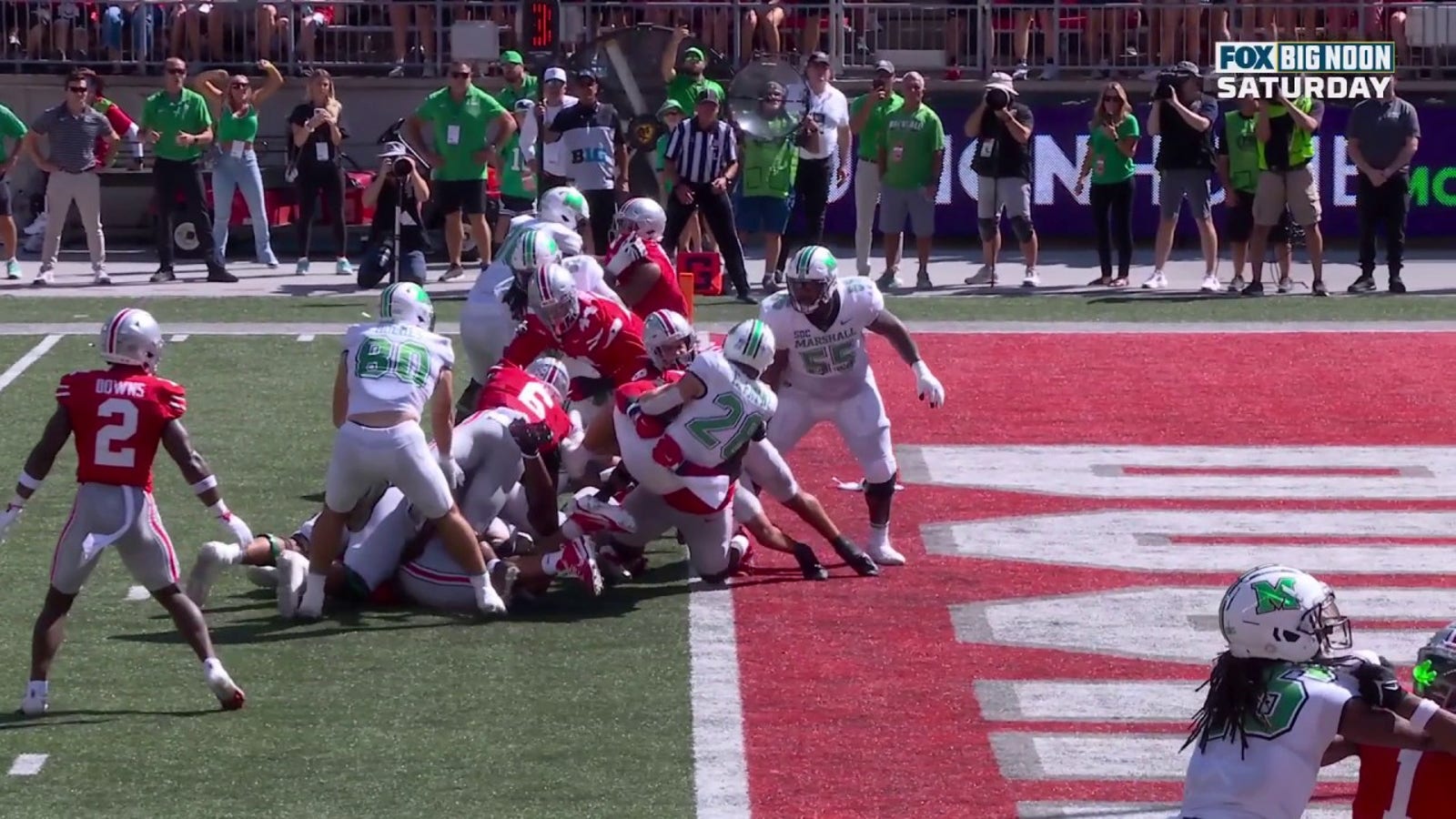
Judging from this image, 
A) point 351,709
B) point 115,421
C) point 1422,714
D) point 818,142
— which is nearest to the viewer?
point 1422,714

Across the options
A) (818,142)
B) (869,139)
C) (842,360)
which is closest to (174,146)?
(818,142)

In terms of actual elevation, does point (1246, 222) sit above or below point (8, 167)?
below

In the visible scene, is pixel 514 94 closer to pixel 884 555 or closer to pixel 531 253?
pixel 531 253

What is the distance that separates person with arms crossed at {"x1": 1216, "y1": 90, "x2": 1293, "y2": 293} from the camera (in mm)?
19266

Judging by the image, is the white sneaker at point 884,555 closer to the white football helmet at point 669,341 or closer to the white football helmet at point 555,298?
the white football helmet at point 669,341

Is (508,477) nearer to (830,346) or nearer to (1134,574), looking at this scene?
(830,346)

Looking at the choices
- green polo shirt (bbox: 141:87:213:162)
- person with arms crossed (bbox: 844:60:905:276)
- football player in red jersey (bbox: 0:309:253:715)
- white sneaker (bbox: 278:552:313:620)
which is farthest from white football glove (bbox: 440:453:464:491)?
green polo shirt (bbox: 141:87:213:162)

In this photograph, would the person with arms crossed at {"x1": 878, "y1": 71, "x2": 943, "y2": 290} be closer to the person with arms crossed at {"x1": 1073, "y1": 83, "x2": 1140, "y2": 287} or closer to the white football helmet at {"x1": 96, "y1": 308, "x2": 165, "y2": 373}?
the person with arms crossed at {"x1": 1073, "y1": 83, "x2": 1140, "y2": 287}

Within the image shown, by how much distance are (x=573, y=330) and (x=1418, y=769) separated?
5627 millimetres

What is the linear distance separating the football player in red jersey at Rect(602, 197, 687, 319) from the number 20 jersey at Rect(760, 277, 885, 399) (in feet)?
4.43

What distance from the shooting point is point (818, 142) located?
19.5 m

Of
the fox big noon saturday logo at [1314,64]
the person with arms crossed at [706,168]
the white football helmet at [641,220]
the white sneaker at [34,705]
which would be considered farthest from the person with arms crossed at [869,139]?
the white sneaker at [34,705]

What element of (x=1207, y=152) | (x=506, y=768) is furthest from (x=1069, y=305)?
(x=506, y=768)

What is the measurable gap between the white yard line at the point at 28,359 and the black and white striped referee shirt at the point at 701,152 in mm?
4952
